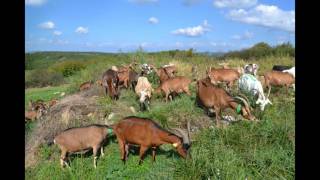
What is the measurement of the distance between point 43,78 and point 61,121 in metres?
20.0

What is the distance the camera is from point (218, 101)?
9.41 m

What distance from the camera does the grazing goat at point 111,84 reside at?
37.7 feet

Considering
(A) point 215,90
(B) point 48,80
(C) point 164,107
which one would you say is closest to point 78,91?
(C) point 164,107

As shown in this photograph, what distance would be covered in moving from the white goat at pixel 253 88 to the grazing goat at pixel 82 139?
4019mm

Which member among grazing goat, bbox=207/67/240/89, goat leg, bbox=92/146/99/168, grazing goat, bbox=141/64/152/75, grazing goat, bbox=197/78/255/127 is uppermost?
grazing goat, bbox=141/64/152/75

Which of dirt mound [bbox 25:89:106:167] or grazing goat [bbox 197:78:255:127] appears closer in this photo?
grazing goat [bbox 197:78:255:127]

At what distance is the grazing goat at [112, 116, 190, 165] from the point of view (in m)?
6.77

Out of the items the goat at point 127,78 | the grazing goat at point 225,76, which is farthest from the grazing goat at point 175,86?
the grazing goat at point 225,76

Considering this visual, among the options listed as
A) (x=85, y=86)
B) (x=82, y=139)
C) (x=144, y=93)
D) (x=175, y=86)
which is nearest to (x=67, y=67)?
(x=85, y=86)

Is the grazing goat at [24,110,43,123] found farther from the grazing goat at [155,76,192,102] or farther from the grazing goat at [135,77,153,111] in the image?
the grazing goat at [155,76,192,102]

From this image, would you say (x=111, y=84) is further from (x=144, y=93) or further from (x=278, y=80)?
(x=278, y=80)

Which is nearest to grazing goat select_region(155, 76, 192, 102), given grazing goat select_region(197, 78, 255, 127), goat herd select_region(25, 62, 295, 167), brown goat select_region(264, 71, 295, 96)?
goat herd select_region(25, 62, 295, 167)

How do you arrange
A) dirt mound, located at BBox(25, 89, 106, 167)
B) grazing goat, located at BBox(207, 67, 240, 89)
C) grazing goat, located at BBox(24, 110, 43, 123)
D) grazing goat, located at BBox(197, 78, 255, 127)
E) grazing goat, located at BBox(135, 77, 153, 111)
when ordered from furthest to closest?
grazing goat, located at BBox(207, 67, 240, 89), grazing goat, located at BBox(24, 110, 43, 123), grazing goat, located at BBox(135, 77, 153, 111), dirt mound, located at BBox(25, 89, 106, 167), grazing goat, located at BBox(197, 78, 255, 127)
